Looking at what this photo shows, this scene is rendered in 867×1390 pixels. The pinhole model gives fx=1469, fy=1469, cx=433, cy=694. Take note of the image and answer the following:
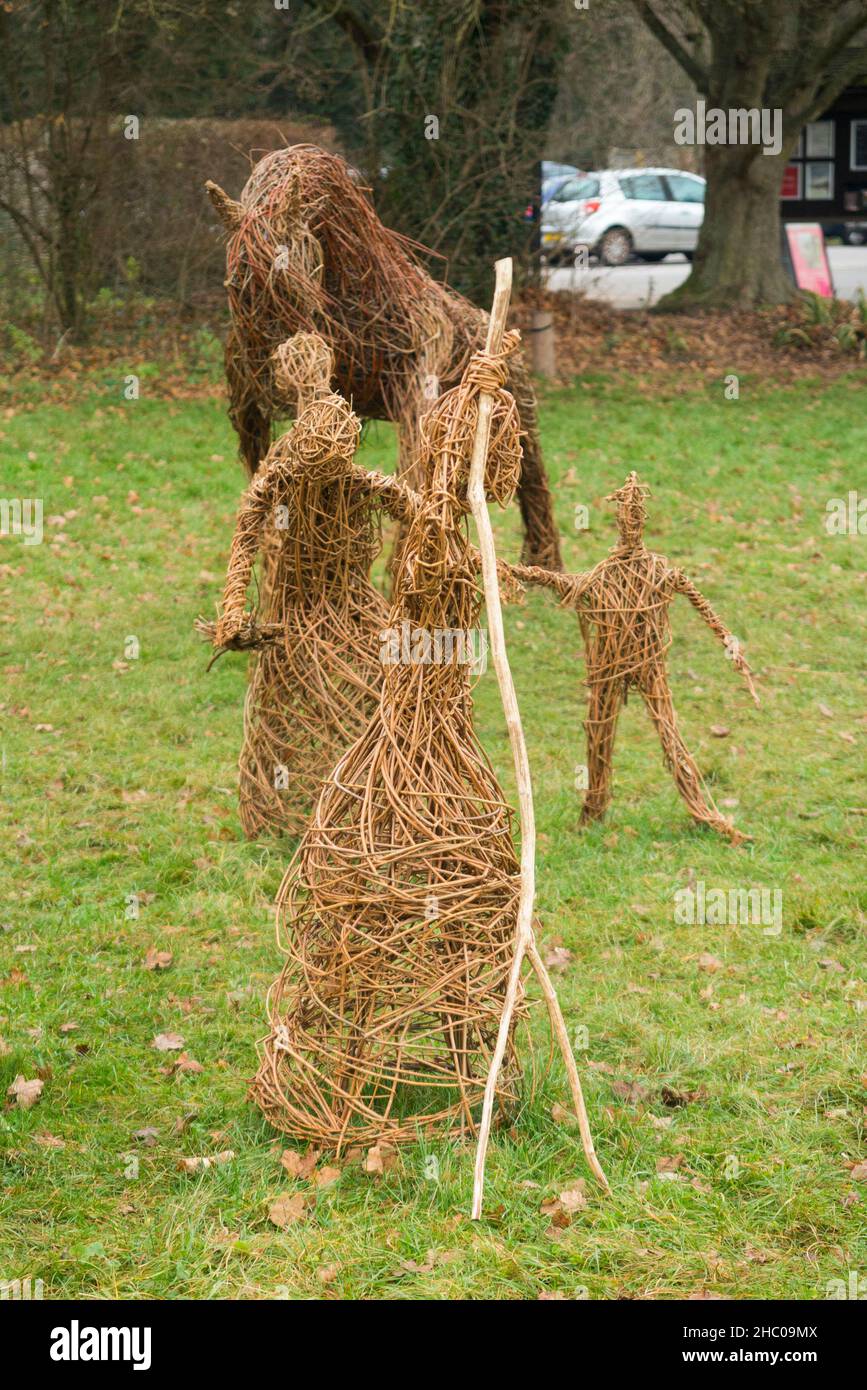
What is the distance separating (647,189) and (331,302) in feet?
69.5

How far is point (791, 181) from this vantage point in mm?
25609

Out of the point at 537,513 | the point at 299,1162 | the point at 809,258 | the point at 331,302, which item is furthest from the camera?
the point at 809,258

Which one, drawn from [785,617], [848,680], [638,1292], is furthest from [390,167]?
[638,1292]

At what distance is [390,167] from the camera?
15.2m

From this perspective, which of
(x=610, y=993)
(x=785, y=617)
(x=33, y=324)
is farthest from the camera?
(x=33, y=324)

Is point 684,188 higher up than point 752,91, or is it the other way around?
point 684,188

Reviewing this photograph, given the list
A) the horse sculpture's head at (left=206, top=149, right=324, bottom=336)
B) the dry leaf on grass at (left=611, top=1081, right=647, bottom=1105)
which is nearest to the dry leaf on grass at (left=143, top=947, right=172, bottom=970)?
the dry leaf on grass at (left=611, top=1081, right=647, bottom=1105)

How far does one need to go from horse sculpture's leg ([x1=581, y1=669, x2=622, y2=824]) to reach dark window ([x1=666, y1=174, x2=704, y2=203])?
22217 mm

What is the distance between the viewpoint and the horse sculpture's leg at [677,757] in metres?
6.39

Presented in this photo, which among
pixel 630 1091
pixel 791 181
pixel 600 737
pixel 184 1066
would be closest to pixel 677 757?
pixel 600 737

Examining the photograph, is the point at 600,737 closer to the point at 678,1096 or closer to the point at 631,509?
the point at 631,509

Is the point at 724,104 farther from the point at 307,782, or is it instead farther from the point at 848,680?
the point at 307,782

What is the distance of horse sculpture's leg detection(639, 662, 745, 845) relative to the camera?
639cm
